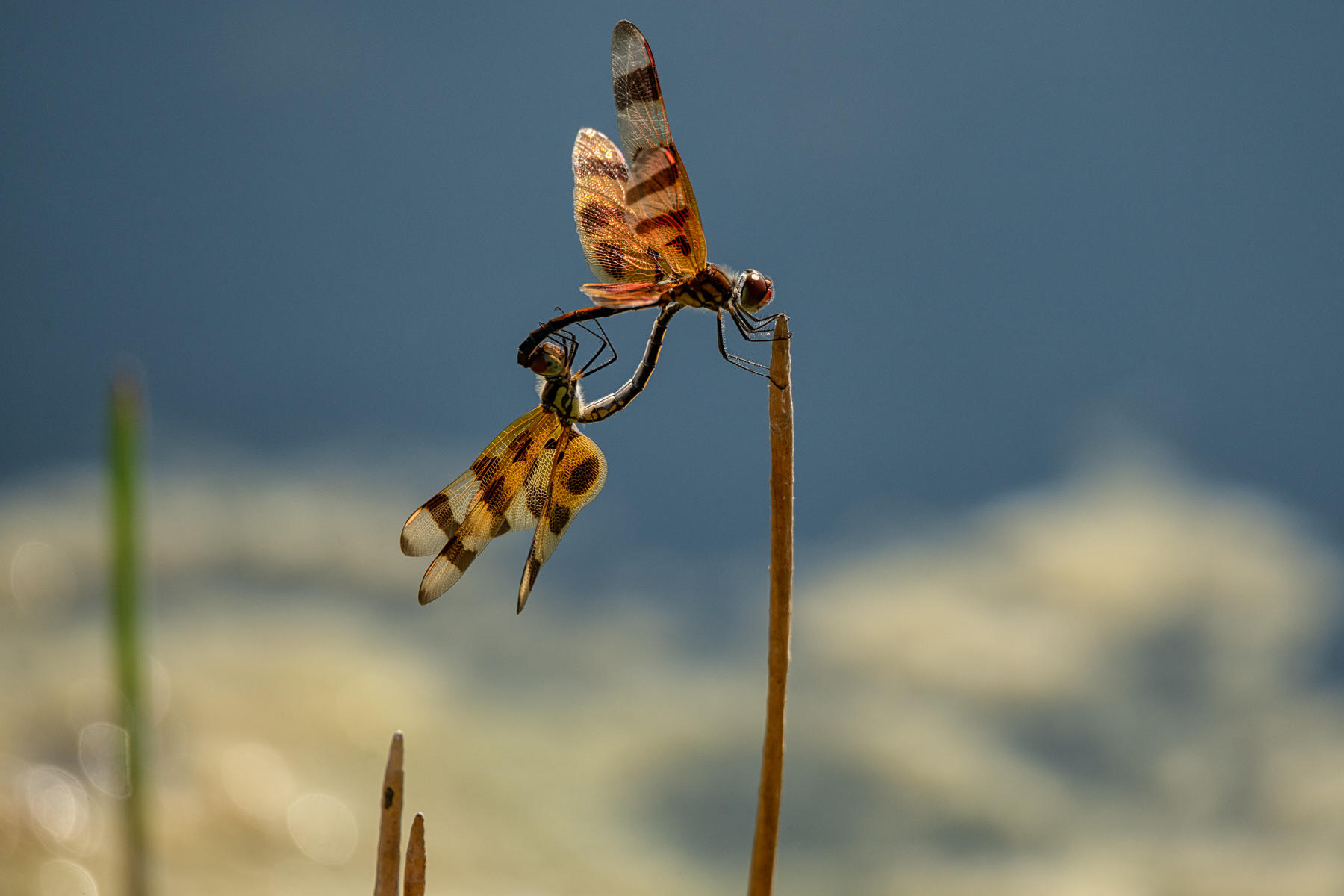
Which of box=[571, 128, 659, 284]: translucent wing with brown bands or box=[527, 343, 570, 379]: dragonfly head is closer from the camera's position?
box=[527, 343, 570, 379]: dragonfly head

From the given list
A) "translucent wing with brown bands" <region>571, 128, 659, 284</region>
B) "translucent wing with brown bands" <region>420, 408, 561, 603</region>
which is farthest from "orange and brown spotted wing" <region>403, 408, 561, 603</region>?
"translucent wing with brown bands" <region>571, 128, 659, 284</region>

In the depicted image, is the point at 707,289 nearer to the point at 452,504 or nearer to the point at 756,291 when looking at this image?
the point at 756,291

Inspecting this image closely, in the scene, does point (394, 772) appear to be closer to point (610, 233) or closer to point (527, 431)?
point (527, 431)

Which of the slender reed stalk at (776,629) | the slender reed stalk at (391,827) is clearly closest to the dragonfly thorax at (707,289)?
the slender reed stalk at (776,629)

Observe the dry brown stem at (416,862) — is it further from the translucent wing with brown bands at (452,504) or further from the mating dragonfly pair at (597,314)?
the translucent wing with brown bands at (452,504)

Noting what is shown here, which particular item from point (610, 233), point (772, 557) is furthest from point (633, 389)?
point (772, 557)

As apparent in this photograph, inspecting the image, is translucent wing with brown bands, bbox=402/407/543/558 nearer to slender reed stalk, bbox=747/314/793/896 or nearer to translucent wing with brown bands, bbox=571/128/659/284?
translucent wing with brown bands, bbox=571/128/659/284

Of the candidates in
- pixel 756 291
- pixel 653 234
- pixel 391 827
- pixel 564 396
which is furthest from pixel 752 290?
pixel 391 827
